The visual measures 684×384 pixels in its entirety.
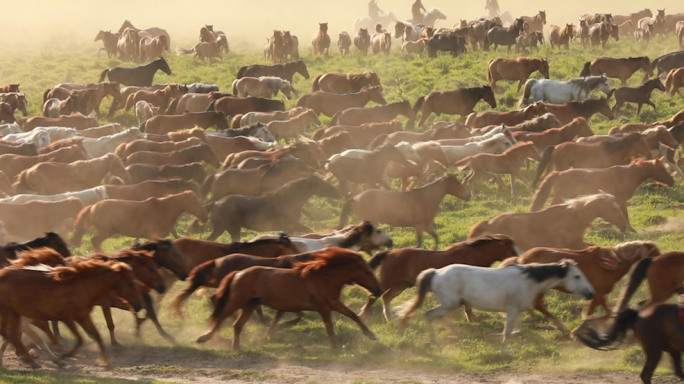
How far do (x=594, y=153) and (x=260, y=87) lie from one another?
47.4 ft

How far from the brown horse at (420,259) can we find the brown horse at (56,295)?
3170mm

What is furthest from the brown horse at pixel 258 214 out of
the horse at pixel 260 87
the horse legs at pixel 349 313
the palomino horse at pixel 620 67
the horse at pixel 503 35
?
the horse at pixel 503 35

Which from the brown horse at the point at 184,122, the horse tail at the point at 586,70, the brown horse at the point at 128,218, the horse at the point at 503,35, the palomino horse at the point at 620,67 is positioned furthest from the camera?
the horse at the point at 503,35

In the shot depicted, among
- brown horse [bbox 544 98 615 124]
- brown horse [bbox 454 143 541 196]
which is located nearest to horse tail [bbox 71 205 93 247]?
brown horse [bbox 454 143 541 196]

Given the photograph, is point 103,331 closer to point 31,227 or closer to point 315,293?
point 315,293

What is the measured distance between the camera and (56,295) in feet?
30.2

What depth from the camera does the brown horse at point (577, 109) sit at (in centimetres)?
2245

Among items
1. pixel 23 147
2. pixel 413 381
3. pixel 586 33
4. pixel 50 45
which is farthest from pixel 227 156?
pixel 50 45

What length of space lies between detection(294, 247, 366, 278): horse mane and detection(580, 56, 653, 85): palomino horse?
19.4 m

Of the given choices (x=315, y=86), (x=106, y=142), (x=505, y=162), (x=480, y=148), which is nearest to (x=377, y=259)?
(x=505, y=162)

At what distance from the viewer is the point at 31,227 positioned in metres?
14.2

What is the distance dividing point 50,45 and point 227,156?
29487mm

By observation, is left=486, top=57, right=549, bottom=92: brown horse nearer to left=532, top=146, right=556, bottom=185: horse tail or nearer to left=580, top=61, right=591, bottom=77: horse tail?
left=580, top=61, right=591, bottom=77: horse tail

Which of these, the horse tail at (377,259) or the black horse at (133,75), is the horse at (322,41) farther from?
the horse tail at (377,259)
